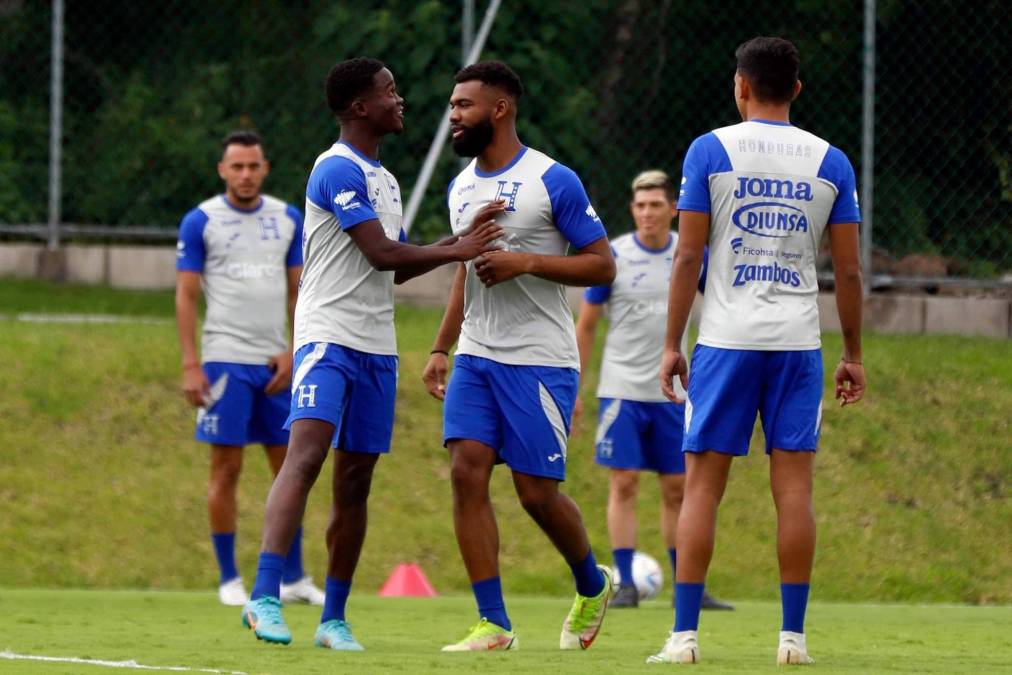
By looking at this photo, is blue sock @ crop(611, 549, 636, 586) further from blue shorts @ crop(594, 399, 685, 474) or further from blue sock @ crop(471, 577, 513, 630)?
blue sock @ crop(471, 577, 513, 630)

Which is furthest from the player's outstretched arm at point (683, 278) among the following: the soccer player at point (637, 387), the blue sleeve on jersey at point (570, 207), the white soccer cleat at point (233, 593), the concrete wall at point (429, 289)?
the concrete wall at point (429, 289)

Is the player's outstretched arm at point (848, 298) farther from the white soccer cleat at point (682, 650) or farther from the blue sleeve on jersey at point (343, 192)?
the blue sleeve on jersey at point (343, 192)

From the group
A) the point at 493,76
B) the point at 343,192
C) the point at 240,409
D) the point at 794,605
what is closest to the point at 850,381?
the point at 794,605

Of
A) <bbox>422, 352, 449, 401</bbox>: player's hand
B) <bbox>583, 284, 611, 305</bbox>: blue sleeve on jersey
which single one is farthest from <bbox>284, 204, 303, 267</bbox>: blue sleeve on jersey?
<bbox>422, 352, 449, 401</bbox>: player's hand

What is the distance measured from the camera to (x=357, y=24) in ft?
51.8

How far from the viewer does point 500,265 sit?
7207 millimetres

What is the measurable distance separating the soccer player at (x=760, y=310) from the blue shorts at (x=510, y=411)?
0.67 meters

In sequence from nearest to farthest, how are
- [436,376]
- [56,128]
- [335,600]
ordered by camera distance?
[335,600]
[436,376]
[56,128]

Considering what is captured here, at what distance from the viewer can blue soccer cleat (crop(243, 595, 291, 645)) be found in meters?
6.96

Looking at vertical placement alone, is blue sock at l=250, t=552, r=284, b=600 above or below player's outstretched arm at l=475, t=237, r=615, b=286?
below

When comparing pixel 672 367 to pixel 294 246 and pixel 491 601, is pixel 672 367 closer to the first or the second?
pixel 491 601

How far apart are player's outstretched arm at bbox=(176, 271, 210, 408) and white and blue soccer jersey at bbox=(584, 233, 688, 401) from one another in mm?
2078

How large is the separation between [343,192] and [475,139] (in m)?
0.54

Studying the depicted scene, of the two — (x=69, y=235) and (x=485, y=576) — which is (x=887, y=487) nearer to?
(x=485, y=576)
